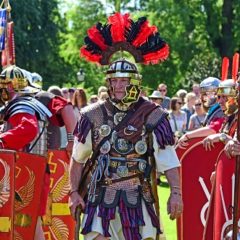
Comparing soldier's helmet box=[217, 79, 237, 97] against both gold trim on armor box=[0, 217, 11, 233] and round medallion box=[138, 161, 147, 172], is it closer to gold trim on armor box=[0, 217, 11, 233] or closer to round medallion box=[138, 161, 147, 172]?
round medallion box=[138, 161, 147, 172]

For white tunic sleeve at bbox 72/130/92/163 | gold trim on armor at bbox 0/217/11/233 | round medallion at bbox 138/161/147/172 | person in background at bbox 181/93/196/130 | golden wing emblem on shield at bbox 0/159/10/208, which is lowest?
gold trim on armor at bbox 0/217/11/233

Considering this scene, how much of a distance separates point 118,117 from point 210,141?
180 centimetres

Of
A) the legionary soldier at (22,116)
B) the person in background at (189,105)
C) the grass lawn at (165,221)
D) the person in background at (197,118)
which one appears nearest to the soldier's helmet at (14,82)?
the legionary soldier at (22,116)

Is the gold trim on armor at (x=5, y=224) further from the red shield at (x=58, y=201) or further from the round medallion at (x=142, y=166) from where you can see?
the red shield at (x=58, y=201)

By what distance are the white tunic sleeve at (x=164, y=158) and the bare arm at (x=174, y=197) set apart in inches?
1.4

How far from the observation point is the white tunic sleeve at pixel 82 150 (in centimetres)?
643

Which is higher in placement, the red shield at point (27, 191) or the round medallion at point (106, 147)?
the round medallion at point (106, 147)

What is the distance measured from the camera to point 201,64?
1438 inches

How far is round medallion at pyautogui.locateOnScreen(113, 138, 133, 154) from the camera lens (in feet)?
20.7

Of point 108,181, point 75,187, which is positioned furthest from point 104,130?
point 75,187

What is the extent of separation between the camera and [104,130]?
20.9 feet

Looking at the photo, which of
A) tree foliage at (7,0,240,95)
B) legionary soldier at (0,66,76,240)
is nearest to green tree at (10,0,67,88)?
tree foliage at (7,0,240,95)

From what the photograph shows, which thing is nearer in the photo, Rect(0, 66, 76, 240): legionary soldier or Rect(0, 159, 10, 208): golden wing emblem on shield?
Rect(0, 159, 10, 208): golden wing emblem on shield

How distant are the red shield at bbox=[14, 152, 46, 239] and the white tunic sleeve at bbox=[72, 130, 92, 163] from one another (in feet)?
4.12
